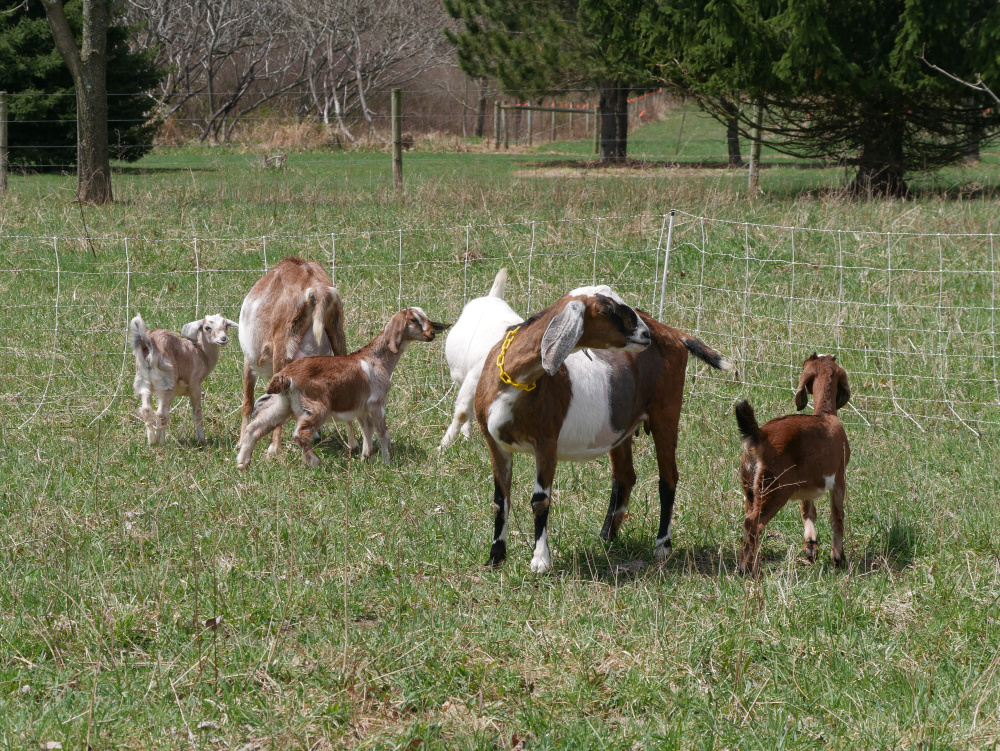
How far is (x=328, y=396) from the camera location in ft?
21.8

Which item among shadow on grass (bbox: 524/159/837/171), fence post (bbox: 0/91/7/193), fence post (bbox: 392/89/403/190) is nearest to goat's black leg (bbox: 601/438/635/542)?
fence post (bbox: 392/89/403/190)

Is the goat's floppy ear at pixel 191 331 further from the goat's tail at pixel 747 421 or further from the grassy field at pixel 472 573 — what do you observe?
the goat's tail at pixel 747 421

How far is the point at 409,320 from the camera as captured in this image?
24.1 ft

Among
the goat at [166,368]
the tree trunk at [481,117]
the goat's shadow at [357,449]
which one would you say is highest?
the tree trunk at [481,117]

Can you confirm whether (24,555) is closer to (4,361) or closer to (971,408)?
(4,361)

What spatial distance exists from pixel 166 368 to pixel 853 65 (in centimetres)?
1203

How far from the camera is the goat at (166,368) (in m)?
7.04

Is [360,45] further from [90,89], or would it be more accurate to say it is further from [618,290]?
[618,290]

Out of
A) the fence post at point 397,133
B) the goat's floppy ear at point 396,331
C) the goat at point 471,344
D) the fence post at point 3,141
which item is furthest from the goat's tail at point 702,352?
the fence post at point 3,141

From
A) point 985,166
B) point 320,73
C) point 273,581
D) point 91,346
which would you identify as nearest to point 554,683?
point 273,581

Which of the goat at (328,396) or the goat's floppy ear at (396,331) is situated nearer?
the goat at (328,396)

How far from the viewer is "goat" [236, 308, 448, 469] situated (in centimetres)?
652

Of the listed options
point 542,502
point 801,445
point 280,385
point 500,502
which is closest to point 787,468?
point 801,445

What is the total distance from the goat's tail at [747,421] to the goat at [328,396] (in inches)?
108
